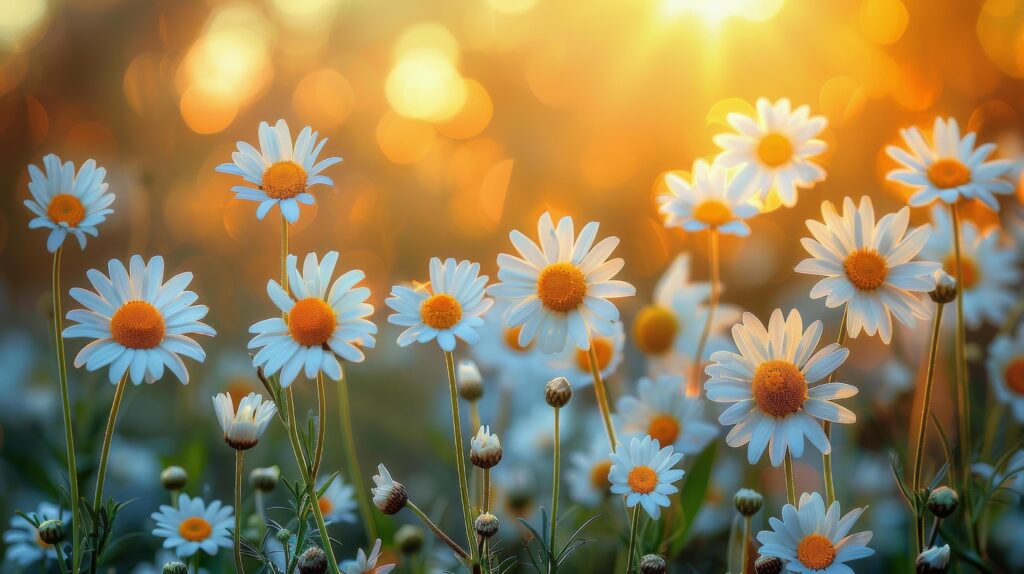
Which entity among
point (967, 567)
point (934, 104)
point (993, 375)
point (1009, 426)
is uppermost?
point (934, 104)

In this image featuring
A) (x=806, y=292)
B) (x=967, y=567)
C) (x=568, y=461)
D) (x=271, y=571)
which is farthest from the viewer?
(x=806, y=292)

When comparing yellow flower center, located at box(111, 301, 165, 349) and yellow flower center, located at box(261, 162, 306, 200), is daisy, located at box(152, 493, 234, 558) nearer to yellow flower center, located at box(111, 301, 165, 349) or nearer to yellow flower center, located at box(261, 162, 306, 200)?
yellow flower center, located at box(111, 301, 165, 349)

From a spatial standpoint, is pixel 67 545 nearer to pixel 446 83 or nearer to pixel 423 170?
pixel 423 170

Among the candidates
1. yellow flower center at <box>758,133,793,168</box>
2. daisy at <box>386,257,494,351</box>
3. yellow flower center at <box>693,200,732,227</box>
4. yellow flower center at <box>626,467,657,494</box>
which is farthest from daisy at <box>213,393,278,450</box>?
yellow flower center at <box>758,133,793,168</box>

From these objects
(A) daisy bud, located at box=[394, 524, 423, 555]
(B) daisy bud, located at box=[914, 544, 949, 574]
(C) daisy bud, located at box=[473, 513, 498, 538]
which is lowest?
(A) daisy bud, located at box=[394, 524, 423, 555]

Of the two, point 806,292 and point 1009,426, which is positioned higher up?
point 806,292

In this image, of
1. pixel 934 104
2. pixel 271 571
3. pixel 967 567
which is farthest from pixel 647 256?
pixel 271 571

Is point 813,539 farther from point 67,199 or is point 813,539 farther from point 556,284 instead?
point 67,199
